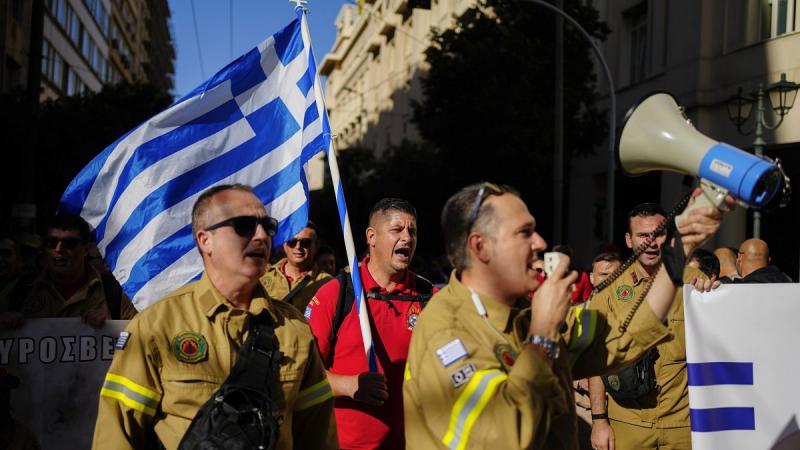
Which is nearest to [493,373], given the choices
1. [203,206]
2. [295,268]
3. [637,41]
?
[203,206]

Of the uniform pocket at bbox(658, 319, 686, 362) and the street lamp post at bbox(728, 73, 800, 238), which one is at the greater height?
the street lamp post at bbox(728, 73, 800, 238)

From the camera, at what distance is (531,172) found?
17.7m

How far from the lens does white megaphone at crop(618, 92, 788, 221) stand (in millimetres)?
2367

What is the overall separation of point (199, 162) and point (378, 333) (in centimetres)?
152

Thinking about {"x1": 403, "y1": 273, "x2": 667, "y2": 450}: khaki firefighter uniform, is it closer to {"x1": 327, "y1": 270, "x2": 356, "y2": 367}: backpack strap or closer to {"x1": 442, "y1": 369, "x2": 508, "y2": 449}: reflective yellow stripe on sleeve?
{"x1": 442, "y1": 369, "x2": 508, "y2": 449}: reflective yellow stripe on sleeve

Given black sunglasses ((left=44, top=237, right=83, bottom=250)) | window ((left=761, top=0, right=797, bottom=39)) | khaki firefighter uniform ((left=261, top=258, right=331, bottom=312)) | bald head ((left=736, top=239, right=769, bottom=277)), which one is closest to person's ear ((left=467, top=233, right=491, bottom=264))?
khaki firefighter uniform ((left=261, top=258, right=331, bottom=312))

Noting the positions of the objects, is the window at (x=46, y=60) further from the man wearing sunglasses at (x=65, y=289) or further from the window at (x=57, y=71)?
the man wearing sunglasses at (x=65, y=289)

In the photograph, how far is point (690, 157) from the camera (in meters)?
2.55

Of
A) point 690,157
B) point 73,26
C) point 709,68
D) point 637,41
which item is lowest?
point 690,157

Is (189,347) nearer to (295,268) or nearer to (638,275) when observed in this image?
(638,275)

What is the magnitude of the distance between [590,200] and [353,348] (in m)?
18.7

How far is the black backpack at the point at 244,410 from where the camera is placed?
8.07 feet

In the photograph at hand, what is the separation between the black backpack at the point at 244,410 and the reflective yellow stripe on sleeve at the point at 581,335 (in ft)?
3.63

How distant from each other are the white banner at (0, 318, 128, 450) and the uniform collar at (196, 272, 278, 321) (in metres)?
1.98
